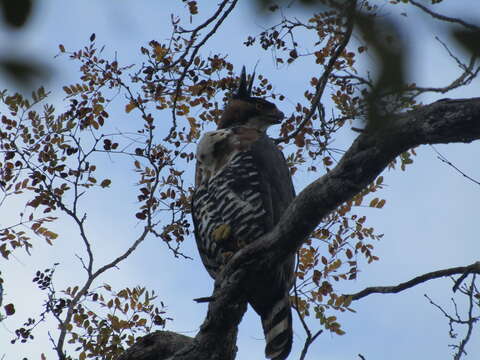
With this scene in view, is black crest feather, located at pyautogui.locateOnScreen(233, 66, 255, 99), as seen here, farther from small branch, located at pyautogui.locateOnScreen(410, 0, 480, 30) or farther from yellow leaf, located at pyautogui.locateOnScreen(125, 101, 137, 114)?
small branch, located at pyautogui.locateOnScreen(410, 0, 480, 30)

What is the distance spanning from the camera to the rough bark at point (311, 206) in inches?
114

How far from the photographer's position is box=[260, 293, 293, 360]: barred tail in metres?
4.34

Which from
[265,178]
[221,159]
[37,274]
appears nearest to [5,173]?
[37,274]

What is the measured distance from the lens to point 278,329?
4.39 metres

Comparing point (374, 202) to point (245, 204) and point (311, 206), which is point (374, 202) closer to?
point (245, 204)

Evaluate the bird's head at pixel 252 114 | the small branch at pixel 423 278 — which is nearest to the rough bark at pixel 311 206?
the small branch at pixel 423 278

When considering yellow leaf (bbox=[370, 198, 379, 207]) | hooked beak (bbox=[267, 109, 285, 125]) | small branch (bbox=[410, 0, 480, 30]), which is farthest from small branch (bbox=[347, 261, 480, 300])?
small branch (bbox=[410, 0, 480, 30])

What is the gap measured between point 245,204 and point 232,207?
4.0 inches

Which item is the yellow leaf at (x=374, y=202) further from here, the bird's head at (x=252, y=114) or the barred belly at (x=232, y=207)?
the barred belly at (x=232, y=207)

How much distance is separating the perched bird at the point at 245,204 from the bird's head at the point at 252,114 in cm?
31

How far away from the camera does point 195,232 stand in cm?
512

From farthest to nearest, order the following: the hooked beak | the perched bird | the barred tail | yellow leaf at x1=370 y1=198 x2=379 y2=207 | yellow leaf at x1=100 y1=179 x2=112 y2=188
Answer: yellow leaf at x1=370 y1=198 x2=379 y2=207, yellow leaf at x1=100 y1=179 x2=112 y2=188, the hooked beak, the perched bird, the barred tail

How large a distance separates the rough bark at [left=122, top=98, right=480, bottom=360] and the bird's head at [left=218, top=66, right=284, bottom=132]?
199 centimetres

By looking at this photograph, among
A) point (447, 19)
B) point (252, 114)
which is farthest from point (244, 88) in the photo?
point (447, 19)
